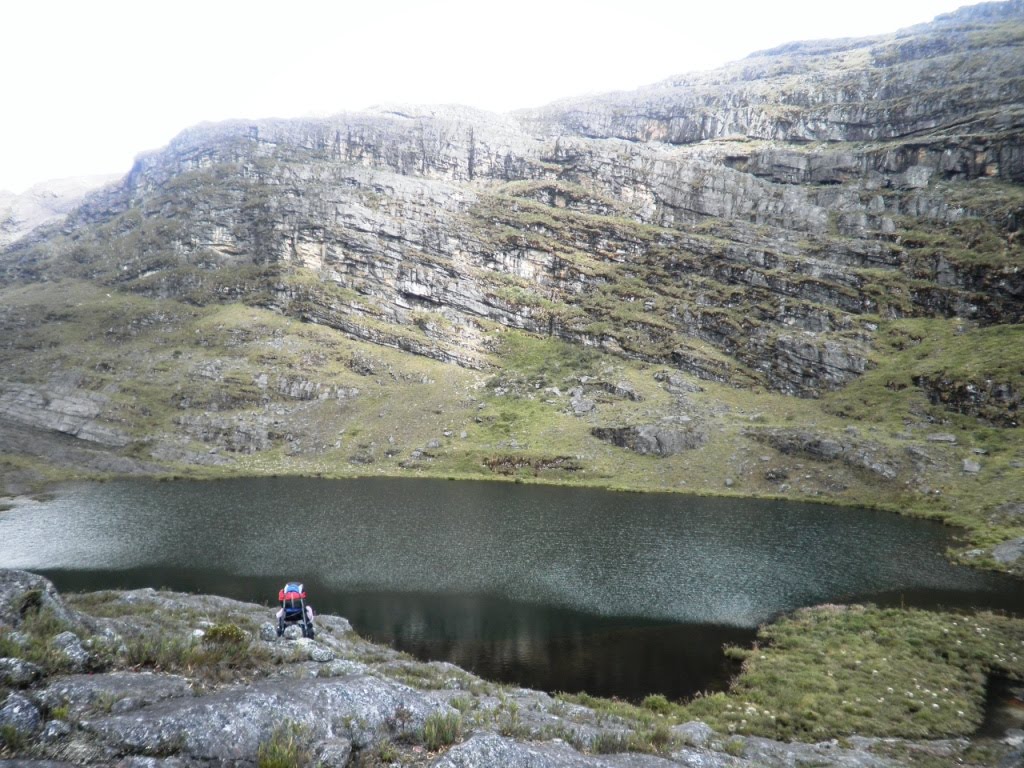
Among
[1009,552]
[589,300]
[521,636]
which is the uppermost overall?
[589,300]

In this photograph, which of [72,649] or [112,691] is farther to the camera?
[72,649]

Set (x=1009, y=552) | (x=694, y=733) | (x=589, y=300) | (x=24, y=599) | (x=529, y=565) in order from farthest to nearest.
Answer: (x=589, y=300)
(x=1009, y=552)
(x=529, y=565)
(x=694, y=733)
(x=24, y=599)

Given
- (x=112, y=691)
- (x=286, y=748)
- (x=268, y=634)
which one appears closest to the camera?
(x=286, y=748)

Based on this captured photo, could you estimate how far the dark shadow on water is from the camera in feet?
87.6

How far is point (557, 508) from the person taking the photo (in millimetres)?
66438

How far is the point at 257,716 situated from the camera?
1048cm

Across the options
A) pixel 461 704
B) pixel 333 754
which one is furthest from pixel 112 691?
pixel 461 704

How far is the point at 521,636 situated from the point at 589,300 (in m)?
119

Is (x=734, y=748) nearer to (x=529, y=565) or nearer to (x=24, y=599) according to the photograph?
(x=24, y=599)

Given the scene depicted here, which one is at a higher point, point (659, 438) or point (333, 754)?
point (333, 754)

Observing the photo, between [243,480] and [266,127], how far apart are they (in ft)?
566

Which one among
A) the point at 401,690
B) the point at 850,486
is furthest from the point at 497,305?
the point at 401,690

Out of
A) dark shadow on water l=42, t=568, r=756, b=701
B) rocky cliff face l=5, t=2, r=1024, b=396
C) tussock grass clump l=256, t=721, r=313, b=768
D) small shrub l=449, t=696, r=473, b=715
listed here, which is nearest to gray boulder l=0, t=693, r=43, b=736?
tussock grass clump l=256, t=721, r=313, b=768

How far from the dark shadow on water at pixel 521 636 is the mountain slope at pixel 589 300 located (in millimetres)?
46426
